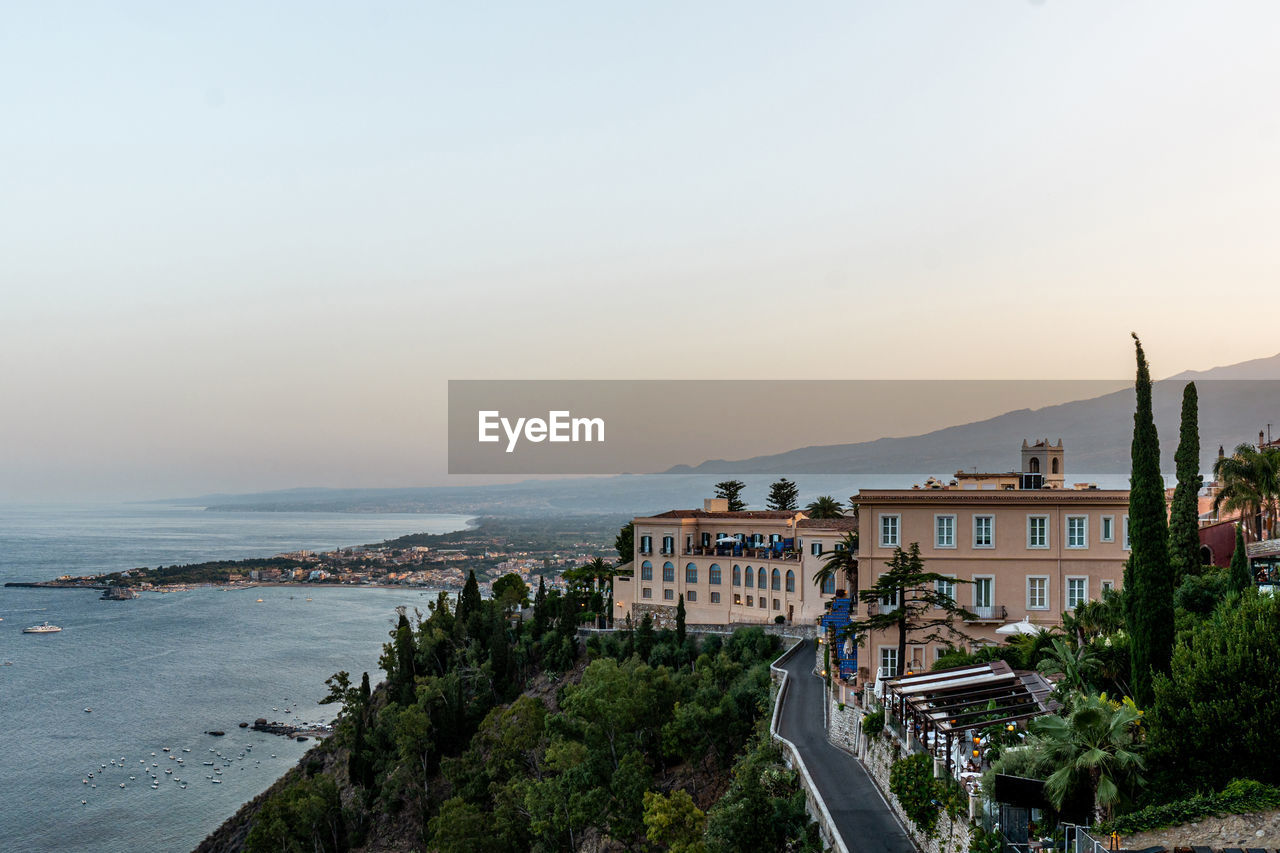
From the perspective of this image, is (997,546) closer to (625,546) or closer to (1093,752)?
(1093,752)

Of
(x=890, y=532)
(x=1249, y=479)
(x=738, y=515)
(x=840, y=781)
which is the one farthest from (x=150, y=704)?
(x=1249, y=479)

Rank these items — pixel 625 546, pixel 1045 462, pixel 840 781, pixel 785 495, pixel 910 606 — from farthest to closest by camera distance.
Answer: pixel 785 495 → pixel 625 546 → pixel 1045 462 → pixel 910 606 → pixel 840 781

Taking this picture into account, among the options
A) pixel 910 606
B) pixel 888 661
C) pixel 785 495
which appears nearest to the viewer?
pixel 910 606

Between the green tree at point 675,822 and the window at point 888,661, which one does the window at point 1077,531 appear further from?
the green tree at point 675,822

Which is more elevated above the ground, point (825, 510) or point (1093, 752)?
point (825, 510)

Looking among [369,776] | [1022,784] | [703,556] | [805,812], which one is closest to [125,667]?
[369,776]

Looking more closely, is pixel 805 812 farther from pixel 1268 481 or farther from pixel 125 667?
pixel 125 667

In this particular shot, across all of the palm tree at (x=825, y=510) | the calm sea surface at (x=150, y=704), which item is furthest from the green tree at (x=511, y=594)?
the palm tree at (x=825, y=510)
